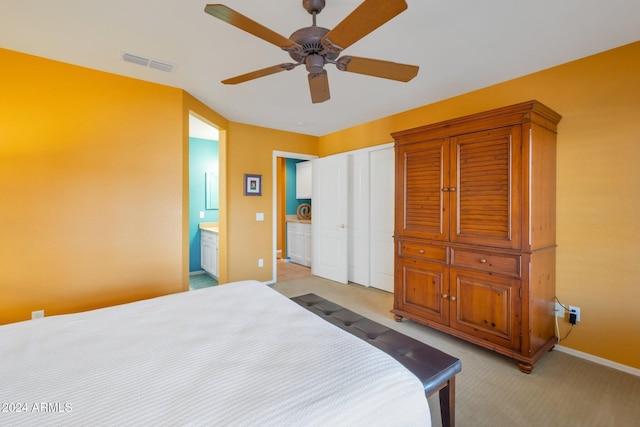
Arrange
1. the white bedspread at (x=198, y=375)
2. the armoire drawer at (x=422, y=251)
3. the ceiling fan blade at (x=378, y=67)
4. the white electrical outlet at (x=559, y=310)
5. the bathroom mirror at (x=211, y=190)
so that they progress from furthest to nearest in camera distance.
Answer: the bathroom mirror at (x=211, y=190)
the armoire drawer at (x=422, y=251)
the white electrical outlet at (x=559, y=310)
the ceiling fan blade at (x=378, y=67)
the white bedspread at (x=198, y=375)

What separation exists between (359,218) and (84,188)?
3.31 metres

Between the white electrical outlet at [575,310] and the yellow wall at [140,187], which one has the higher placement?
the yellow wall at [140,187]

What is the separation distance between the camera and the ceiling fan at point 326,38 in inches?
46.6

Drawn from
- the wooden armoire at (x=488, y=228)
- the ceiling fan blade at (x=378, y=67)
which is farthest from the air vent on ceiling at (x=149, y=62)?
the wooden armoire at (x=488, y=228)

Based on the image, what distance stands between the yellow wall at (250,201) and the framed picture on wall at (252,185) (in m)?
0.06

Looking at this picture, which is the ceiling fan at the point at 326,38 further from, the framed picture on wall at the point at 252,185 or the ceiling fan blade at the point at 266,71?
the framed picture on wall at the point at 252,185

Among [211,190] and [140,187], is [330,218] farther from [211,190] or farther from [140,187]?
[140,187]

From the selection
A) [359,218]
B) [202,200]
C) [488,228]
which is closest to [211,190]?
[202,200]

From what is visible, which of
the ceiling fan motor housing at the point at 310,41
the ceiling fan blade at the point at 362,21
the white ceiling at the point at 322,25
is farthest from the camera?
the white ceiling at the point at 322,25

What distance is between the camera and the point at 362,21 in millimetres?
1241

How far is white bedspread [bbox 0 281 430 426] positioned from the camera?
823 millimetres

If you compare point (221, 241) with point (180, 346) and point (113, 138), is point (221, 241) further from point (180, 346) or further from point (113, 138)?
point (180, 346)

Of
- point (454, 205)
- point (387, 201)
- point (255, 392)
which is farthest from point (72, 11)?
point (387, 201)

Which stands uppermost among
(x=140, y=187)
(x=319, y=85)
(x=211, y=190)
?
A: (x=319, y=85)
